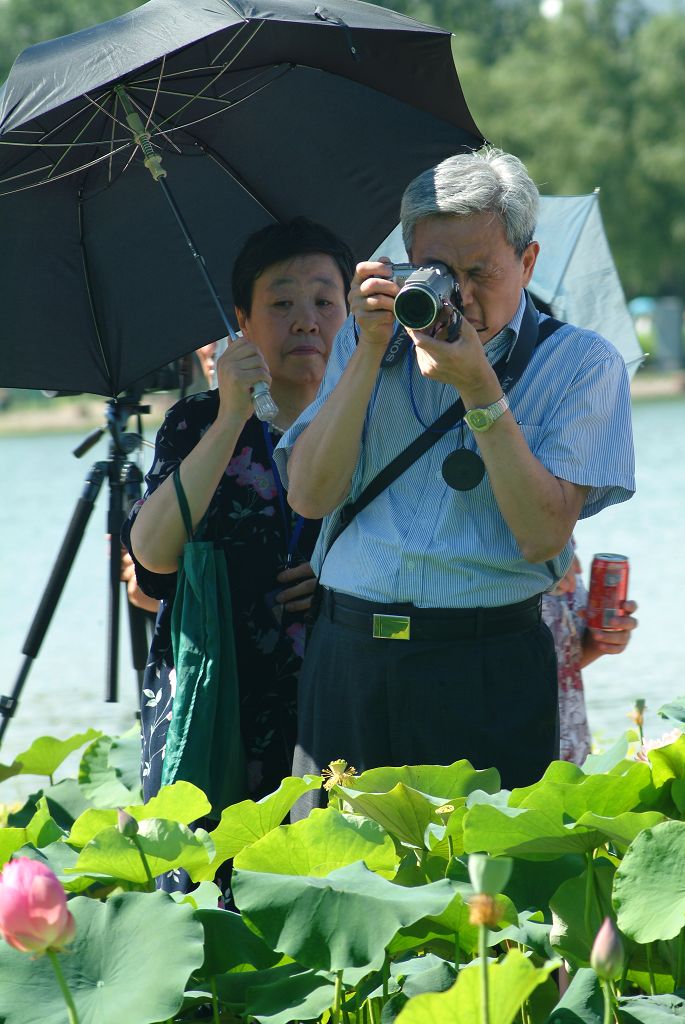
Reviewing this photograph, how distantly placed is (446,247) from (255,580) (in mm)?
833

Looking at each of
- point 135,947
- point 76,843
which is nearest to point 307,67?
point 76,843

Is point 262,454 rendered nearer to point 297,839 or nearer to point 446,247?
point 446,247

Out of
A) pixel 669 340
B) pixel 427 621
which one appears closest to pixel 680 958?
pixel 427 621

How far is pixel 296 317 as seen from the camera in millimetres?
2691

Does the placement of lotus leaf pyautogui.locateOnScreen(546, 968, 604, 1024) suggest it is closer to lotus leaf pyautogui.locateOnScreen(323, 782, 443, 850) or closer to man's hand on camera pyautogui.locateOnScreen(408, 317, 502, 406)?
lotus leaf pyautogui.locateOnScreen(323, 782, 443, 850)

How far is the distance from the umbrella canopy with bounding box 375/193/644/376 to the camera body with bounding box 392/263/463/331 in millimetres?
2286

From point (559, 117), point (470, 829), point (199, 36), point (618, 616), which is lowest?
point (470, 829)

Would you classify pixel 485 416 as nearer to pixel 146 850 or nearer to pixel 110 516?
pixel 146 850

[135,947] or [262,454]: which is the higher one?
[262,454]

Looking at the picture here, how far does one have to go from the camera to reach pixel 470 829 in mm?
1523

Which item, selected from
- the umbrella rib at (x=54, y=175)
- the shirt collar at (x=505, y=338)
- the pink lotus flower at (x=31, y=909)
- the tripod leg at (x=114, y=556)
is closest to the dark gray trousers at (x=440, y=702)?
the shirt collar at (x=505, y=338)

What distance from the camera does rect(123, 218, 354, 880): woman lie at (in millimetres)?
2635

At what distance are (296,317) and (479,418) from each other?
2.61 ft

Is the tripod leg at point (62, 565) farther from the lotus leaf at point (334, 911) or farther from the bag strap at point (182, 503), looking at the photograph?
the lotus leaf at point (334, 911)
